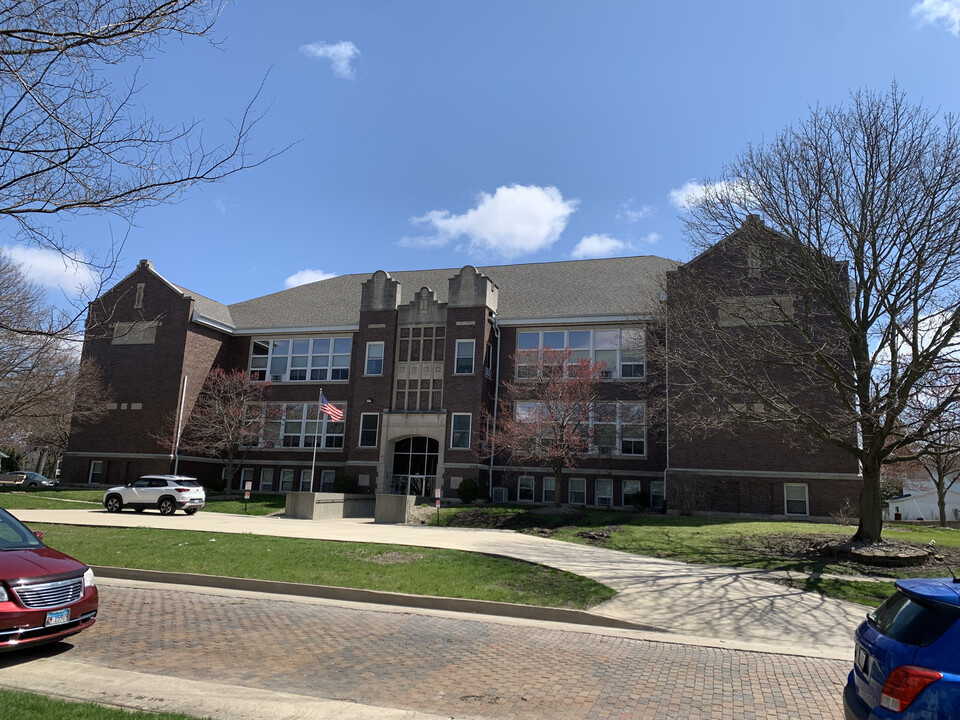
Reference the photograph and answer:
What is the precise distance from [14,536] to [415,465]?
1131 inches

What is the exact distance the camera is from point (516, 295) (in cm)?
3962

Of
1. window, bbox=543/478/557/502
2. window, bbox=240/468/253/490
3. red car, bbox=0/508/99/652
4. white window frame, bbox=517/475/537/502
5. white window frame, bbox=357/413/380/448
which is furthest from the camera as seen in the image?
window, bbox=240/468/253/490

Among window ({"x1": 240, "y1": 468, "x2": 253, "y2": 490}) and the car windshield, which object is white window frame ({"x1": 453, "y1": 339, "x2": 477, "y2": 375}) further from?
the car windshield

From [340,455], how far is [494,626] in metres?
29.8

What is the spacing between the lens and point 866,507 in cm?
1798

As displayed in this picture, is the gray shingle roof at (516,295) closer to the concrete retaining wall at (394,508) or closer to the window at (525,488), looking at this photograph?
the window at (525,488)

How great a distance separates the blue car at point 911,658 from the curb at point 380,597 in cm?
592

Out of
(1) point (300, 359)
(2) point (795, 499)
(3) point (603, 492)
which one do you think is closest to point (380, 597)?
(2) point (795, 499)

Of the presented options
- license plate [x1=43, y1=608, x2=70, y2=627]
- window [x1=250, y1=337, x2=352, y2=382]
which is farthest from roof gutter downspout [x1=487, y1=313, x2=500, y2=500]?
license plate [x1=43, y1=608, x2=70, y2=627]

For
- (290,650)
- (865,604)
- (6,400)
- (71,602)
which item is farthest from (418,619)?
(6,400)

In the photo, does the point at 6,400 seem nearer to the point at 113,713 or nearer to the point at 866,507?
the point at 113,713

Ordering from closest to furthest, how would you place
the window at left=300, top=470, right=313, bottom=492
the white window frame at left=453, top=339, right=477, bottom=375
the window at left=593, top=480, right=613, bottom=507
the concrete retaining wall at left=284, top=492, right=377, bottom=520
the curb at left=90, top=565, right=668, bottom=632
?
the curb at left=90, top=565, right=668, bottom=632, the concrete retaining wall at left=284, top=492, right=377, bottom=520, the window at left=593, top=480, right=613, bottom=507, the white window frame at left=453, top=339, right=477, bottom=375, the window at left=300, top=470, right=313, bottom=492

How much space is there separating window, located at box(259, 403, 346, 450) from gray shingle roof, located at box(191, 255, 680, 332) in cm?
490

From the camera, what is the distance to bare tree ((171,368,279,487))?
3656cm
